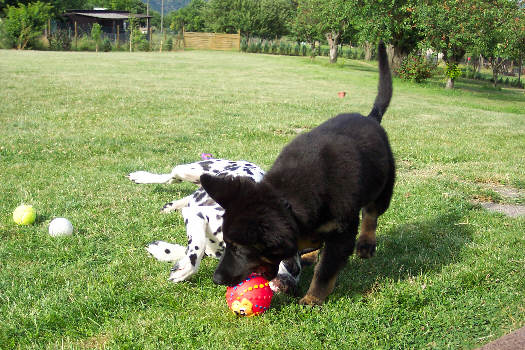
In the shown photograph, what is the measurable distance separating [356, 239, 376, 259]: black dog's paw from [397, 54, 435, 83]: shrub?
79.4ft

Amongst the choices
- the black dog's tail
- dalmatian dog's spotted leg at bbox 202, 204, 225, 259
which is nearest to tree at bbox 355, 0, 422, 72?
the black dog's tail

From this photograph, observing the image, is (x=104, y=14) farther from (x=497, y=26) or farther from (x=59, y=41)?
(x=497, y=26)

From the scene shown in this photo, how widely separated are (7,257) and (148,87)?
12555 mm

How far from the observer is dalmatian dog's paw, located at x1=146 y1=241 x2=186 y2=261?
12.5 ft

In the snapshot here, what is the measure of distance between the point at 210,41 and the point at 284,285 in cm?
5641

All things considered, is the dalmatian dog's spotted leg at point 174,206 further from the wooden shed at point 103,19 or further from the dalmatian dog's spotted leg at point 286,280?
the wooden shed at point 103,19

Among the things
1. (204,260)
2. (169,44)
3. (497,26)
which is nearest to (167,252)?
(204,260)

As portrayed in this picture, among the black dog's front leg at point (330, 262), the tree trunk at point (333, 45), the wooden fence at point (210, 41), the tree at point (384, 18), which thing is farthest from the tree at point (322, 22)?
the black dog's front leg at point (330, 262)

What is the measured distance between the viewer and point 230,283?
2963mm

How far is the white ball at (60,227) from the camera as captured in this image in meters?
4.11

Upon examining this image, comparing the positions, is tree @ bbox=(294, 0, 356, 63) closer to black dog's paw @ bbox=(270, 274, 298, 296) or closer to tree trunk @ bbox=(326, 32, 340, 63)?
tree trunk @ bbox=(326, 32, 340, 63)

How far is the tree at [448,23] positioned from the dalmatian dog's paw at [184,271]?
2165 centimetres

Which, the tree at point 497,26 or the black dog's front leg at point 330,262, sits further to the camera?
the tree at point 497,26

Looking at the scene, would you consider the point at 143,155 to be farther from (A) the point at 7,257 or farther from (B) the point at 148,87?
(B) the point at 148,87
